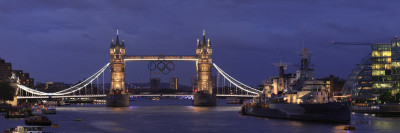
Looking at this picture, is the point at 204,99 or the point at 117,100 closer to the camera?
the point at 117,100

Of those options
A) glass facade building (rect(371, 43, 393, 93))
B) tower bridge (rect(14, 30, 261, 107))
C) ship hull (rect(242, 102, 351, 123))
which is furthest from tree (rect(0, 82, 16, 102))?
glass facade building (rect(371, 43, 393, 93))

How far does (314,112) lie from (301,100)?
→ 447 cm

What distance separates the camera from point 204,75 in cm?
15925

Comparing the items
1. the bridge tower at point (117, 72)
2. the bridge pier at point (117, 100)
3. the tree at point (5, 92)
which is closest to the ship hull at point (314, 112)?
the tree at point (5, 92)

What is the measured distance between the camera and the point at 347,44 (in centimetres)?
15400

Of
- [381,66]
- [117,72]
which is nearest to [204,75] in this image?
[117,72]

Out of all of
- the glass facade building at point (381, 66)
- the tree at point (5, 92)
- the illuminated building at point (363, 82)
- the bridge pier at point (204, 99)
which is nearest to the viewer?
the glass facade building at point (381, 66)

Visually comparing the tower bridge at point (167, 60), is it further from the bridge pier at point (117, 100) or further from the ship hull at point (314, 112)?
the ship hull at point (314, 112)

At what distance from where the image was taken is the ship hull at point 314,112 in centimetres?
7119

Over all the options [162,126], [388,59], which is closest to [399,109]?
[388,59]

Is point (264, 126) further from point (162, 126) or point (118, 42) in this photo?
point (118, 42)

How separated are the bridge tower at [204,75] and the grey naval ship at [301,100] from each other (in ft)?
187

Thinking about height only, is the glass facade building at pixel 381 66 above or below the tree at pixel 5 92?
above

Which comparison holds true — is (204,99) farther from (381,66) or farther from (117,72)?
(381,66)
